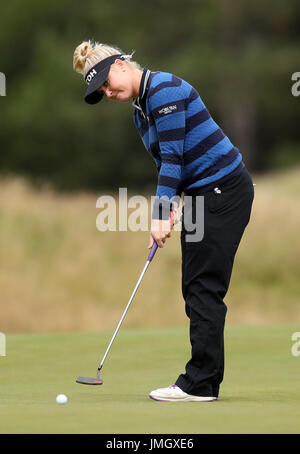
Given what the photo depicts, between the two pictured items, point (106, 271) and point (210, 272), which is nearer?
point (210, 272)

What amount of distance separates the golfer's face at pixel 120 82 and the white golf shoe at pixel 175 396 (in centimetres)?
119

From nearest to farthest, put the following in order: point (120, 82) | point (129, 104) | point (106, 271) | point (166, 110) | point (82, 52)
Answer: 1. point (166, 110)
2. point (120, 82)
3. point (82, 52)
4. point (106, 271)
5. point (129, 104)

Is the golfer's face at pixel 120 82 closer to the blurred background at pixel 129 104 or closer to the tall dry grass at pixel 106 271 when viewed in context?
the tall dry grass at pixel 106 271

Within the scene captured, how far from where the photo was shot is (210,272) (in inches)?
147

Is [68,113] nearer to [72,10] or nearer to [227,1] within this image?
[72,10]

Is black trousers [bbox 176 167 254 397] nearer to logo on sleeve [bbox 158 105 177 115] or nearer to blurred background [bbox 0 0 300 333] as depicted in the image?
logo on sleeve [bbox 158 105 177 115]

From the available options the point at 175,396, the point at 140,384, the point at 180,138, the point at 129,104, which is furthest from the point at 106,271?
the point at 180,138

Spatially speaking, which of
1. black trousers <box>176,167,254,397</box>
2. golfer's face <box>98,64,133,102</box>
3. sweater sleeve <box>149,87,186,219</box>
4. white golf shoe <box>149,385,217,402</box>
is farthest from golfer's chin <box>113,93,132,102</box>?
white golf shoe <box>149,385,217,402</box>

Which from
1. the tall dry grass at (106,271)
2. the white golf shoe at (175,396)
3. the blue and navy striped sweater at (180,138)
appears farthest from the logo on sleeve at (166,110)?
the tall dry grass at (106,271)

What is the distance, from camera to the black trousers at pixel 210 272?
3.73 metres

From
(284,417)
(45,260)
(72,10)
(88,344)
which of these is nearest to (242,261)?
(45,260)

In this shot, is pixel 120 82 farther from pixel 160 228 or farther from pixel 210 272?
pixel 210 272

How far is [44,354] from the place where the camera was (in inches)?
220

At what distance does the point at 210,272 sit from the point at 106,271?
35.1 ft
